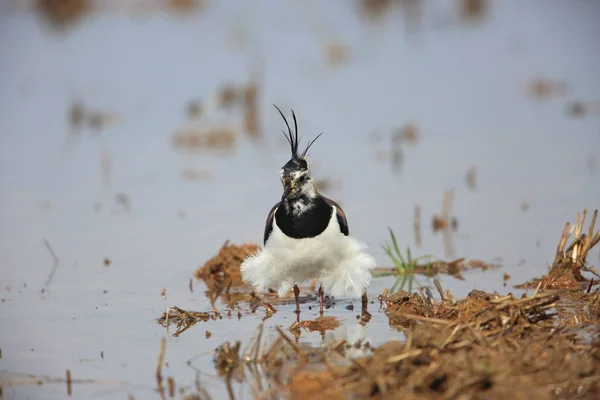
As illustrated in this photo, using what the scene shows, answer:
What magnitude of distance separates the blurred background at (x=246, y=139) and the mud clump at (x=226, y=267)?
265mm

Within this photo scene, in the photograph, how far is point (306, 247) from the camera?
7203mm

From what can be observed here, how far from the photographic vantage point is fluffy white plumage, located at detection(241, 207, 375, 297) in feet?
23.7

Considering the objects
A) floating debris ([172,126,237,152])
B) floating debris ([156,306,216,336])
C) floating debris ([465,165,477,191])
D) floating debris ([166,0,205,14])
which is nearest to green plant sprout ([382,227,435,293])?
floating debris ([156,306,216,336])

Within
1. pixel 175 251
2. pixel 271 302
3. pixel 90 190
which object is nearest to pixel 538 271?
pixel 271 302

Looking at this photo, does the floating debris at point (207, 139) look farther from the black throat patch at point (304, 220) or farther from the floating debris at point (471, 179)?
the black throat patch at point (304, 220)

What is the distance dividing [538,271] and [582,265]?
0.92m

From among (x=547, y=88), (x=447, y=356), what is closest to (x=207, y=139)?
(x=547, y=88)

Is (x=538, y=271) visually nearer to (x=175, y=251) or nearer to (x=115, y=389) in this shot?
(x=175, y=251)

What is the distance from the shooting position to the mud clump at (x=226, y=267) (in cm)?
840

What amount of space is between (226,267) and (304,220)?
151cm

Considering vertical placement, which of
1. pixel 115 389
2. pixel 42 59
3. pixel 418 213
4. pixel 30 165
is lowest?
pixel 115 389

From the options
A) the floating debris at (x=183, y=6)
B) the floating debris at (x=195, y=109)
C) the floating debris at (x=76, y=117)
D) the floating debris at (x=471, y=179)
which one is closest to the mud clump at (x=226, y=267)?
the floating debris at (x=471, y=179)

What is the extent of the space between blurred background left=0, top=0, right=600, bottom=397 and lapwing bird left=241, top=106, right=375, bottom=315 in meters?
0.93

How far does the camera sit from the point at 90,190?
11.6m
